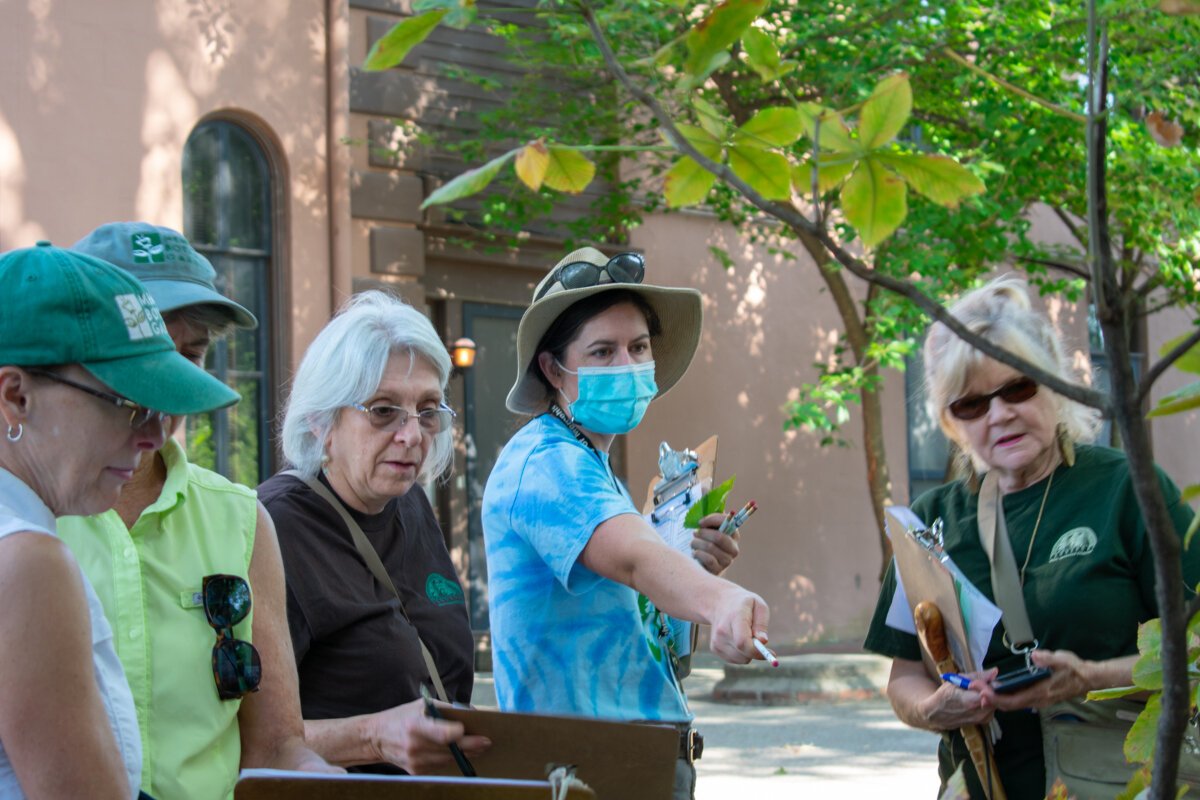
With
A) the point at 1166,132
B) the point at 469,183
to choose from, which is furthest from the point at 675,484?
the point at 469,183

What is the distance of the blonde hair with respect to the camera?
317cm

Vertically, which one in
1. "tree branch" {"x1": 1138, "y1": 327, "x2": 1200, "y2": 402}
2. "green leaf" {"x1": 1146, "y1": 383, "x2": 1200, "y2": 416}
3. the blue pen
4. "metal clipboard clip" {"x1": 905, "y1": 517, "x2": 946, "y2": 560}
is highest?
"tree branch" {"x1": 1138, "y1": 327, "x2": 1200, "y2": 402}

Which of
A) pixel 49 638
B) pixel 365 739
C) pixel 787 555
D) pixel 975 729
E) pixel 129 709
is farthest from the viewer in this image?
pixel 787 555

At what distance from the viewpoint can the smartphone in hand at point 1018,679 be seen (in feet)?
9.29

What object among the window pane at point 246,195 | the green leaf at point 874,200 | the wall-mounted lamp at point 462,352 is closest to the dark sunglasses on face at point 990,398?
the green leaf at point 874,200

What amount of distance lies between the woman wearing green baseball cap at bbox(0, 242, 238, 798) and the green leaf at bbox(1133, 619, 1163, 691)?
114cm

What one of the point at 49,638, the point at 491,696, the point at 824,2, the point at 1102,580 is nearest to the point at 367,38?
the point at 824,2

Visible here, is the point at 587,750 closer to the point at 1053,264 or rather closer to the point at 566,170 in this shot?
the point at 566,170

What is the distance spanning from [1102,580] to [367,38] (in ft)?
35.5

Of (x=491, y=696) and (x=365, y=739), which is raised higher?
(x=365, y=739)

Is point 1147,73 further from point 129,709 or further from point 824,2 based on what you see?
point 129,709

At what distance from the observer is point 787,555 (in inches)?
646

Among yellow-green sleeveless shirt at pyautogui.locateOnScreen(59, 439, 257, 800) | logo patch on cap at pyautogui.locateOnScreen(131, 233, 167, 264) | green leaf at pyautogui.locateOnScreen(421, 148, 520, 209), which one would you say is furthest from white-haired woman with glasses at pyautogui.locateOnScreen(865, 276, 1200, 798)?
green leaf at pyautogui.locateOnScreen(421, 148, 520, 209)

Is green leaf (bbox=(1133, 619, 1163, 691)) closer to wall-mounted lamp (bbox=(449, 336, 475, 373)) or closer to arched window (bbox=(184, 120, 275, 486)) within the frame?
arched window (bbox=(184, 120, 275, 486))
